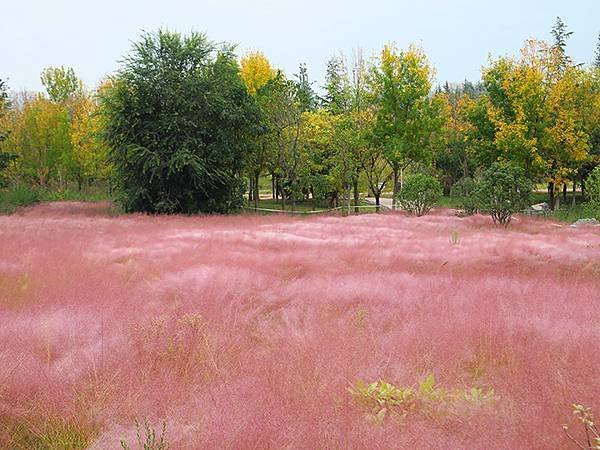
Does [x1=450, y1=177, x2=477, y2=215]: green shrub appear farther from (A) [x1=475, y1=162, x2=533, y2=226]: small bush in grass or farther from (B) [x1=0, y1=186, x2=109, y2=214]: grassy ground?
(B) [x1=0, y1=186, x2=109, y2=214]: grassy ground

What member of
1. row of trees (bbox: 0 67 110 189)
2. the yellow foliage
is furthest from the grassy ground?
the yellow foliage

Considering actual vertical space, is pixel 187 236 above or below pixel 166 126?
below

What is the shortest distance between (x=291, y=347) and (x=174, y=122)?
2525cm

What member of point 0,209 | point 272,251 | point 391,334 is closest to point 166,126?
point 0,209

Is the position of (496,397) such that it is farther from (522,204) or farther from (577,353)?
(522,204)

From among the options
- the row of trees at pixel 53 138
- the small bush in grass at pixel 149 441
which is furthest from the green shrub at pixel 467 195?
the row of trees at pixel 53 138

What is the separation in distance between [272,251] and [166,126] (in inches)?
737

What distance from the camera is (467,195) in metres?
28.1

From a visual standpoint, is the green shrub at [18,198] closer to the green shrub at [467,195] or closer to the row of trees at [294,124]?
the row of trees at [294,124]

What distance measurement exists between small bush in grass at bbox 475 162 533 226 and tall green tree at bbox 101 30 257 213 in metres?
15.4

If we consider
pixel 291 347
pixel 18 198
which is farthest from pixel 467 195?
pixel 18 198

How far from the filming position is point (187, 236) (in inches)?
629

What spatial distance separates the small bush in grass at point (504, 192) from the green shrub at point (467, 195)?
1.07 metres

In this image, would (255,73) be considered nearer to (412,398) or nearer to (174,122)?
(174,122)
